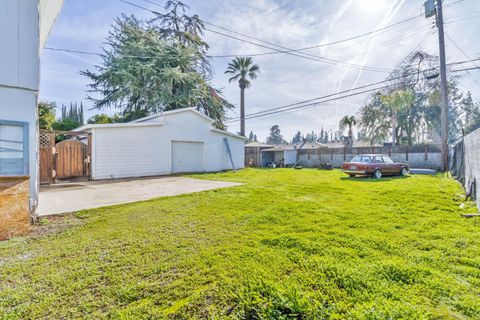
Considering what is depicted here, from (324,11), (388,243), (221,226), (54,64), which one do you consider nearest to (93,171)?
(54,64)

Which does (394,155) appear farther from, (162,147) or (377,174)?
(162,147)

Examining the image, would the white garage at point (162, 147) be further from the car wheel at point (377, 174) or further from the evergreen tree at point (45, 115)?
the car wheel at point (377, 174)

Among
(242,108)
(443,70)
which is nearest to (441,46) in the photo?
(443,70)

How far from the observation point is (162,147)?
13258 mm

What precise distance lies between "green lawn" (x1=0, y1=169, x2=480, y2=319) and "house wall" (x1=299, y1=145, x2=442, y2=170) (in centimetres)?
1395

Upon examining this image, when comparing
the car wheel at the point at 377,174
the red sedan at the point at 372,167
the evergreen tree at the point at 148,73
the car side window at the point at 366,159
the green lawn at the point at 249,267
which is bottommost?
the green lawn at the point at 249,267

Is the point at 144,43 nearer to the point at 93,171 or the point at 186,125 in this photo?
the point at 186,125

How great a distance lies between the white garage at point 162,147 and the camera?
11.0 m

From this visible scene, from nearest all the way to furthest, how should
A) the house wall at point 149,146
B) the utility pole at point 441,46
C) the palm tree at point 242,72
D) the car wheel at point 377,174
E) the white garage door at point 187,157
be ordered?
the house wall at point 149,146, the car wheel at point 377,174, the utility pole at point 441,46, the white garage door at point 187,157, the palm tree at point 242,72

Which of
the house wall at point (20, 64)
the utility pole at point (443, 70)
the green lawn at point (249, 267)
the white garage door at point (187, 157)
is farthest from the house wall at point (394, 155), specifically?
the house wall at point (20, 64)

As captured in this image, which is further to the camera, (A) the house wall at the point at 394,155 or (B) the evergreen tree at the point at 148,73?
(B) the evergreen tree at the point at 148,73

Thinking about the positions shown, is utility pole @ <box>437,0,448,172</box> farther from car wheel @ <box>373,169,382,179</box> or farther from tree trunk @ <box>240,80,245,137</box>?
tree trunk @ <box>240,80,245,137</box>

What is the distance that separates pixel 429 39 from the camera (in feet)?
47.4

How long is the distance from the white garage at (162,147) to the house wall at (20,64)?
6503 millimetres
